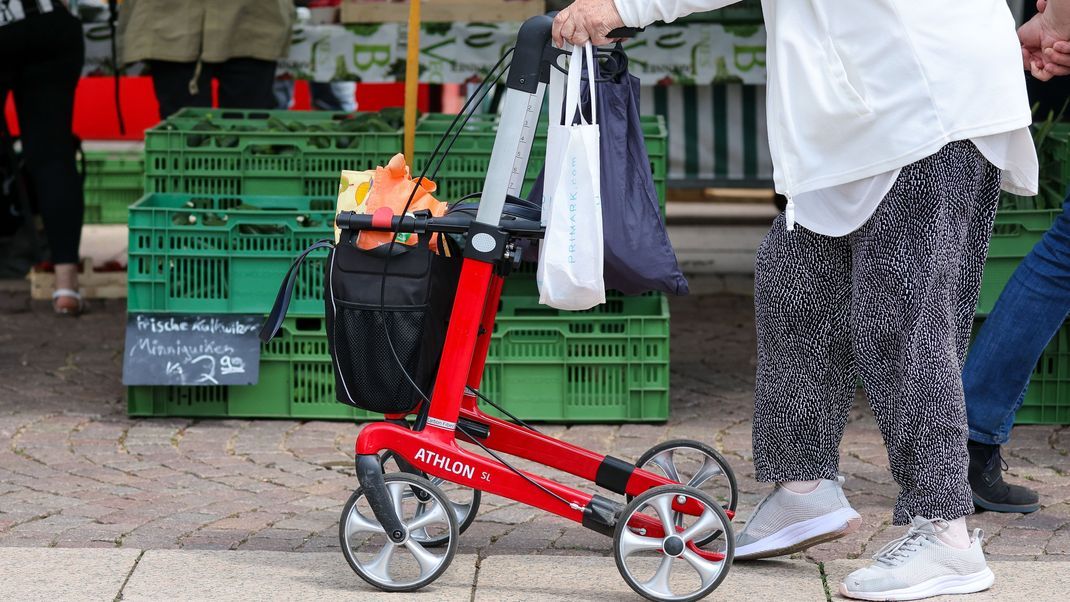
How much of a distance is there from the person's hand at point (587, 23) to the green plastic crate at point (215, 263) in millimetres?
1852

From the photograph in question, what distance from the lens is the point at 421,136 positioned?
5211 millimetres

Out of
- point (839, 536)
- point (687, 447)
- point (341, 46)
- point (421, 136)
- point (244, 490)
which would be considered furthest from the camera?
point (341, 46)

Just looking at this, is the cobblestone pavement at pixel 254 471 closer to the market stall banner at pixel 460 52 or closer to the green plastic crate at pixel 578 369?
the green plastic crate at pixel 578 369

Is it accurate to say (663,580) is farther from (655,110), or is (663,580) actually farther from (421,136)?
(655,110)

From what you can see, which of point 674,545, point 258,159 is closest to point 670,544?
point 674,545

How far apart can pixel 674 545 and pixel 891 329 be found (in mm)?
677

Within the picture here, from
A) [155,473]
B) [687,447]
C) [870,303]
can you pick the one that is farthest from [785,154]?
[155,473]

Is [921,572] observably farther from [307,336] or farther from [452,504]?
[307,336]

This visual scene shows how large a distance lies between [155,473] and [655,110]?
3937 mm

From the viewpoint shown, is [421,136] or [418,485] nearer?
[418,485]

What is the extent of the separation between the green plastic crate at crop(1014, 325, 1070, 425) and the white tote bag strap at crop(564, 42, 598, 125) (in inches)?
88.9

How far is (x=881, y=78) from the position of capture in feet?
10.00

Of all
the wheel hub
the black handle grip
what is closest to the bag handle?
the black handle grip

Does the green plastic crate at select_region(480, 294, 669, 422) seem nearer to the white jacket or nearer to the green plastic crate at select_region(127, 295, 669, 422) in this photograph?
the green plastic crate at select_region(127, 295, 669, 422)
